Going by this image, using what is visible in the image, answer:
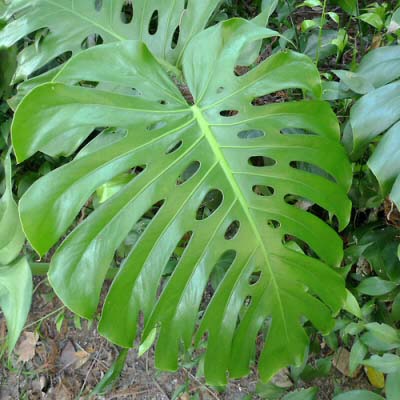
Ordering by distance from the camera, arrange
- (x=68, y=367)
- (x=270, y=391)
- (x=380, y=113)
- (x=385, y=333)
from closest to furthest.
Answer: (x=380, y=113)
(x=385, y=333)
(x=270, y=391)
(x=68, y=367)

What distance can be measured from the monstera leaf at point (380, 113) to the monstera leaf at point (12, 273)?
71 cm

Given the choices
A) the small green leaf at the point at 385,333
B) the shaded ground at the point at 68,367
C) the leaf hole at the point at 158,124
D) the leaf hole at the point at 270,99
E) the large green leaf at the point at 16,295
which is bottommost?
the shaded ground at the point at 68,367

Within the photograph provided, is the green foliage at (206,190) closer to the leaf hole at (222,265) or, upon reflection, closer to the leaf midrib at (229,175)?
the leaf midrib at (229,175)

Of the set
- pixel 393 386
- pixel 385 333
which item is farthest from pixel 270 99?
pixel 393 386

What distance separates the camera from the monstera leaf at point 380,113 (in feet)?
2.99

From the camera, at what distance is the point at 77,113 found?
869 millimetres

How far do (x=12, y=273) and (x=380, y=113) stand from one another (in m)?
0.81

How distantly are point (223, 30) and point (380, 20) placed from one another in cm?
41

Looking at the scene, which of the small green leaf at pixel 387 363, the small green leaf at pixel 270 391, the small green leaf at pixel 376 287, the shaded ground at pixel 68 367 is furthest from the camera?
the shaded ground at pixel 68 367

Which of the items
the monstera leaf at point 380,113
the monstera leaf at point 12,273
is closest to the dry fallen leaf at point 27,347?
the monstera leaf at point 12,273

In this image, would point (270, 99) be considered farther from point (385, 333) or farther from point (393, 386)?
point (393, 386)

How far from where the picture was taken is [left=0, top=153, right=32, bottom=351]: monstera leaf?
103 cm

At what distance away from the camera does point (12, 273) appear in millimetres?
1068

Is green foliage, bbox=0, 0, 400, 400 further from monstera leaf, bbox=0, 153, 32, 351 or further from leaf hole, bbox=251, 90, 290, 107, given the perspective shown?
leaf hole, bbox=251, 90, 290, 107
